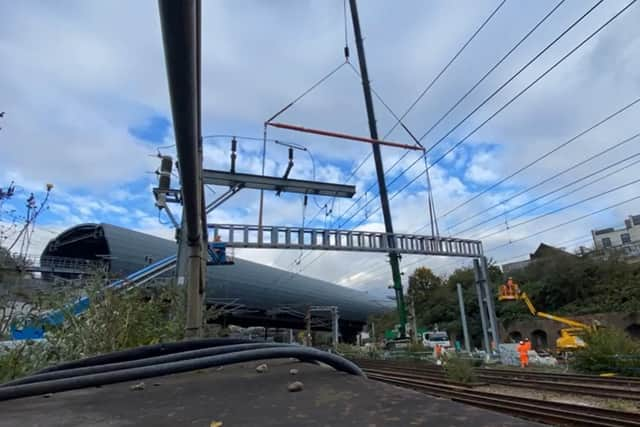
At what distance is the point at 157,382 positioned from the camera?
1809mm

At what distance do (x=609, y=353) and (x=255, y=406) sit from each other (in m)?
16.2

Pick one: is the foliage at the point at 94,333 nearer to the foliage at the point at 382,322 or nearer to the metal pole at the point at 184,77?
the metal pole at the point at 184,77

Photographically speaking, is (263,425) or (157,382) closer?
(263,425)

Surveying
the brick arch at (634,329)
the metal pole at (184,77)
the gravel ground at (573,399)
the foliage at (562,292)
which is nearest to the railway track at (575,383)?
the gravel ground at (573,399)

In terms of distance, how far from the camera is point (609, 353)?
1309 centimetres

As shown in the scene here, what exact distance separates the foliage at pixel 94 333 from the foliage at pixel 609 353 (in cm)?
1437

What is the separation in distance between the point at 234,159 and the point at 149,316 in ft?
24.6

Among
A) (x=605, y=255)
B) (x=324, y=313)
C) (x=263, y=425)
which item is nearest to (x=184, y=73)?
(x=263, y=425)

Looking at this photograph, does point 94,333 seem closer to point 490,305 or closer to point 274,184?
point 274,184

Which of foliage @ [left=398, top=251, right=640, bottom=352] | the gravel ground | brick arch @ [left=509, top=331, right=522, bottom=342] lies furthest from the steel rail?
brick arch @ [left=509, top=331, right=522, bottom=342]

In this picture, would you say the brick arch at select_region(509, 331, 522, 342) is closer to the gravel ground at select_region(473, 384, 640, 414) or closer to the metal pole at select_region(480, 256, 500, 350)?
the metal pole at select_region(480, 256, 500, 350)

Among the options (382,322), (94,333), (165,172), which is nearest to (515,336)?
(382,322)

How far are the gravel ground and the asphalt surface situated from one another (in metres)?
8.24

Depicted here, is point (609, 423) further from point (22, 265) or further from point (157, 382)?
point (22, 265)
